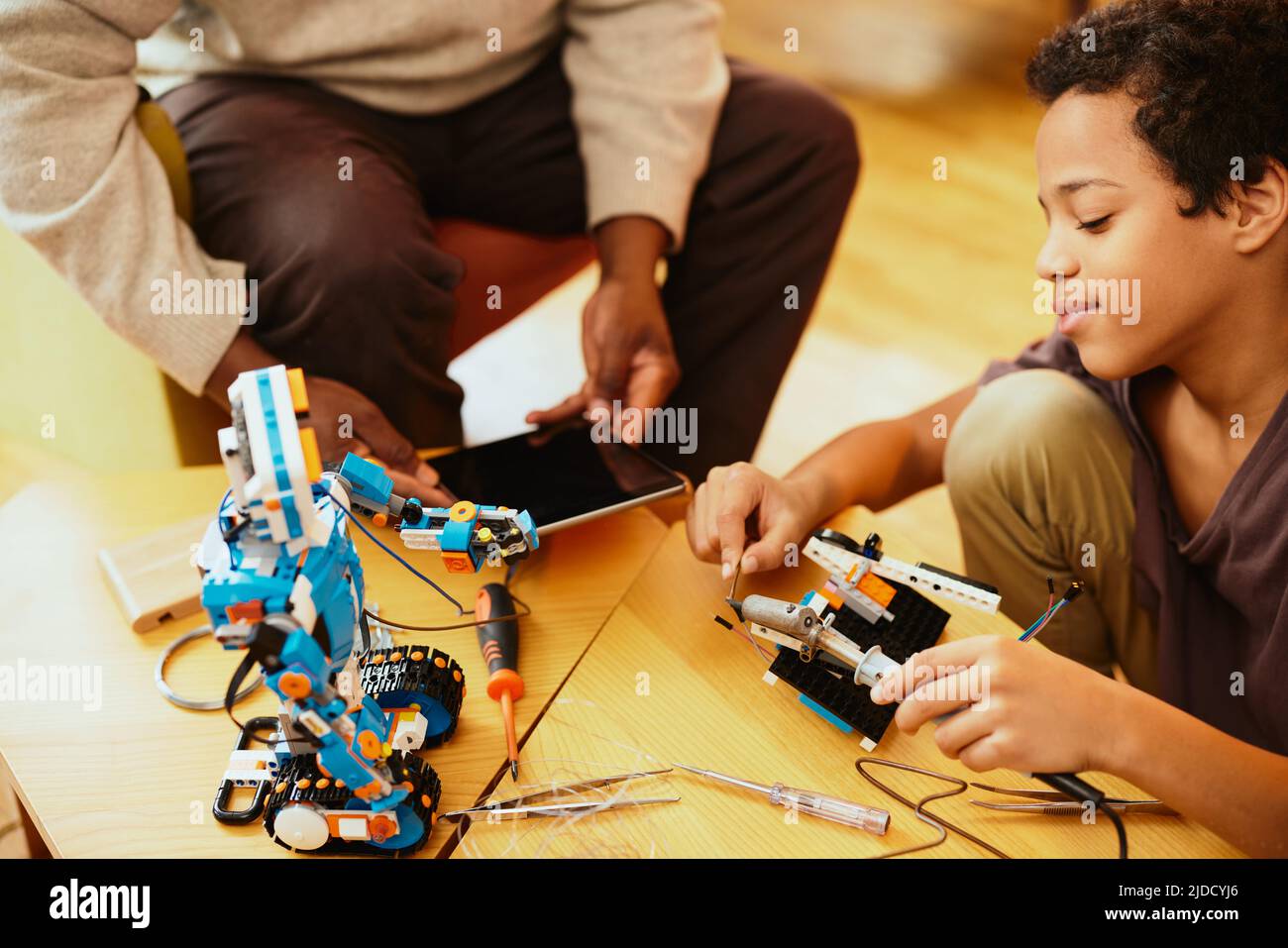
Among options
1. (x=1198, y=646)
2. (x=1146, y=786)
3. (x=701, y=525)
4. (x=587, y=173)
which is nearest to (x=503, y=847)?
(x=701, y=525)

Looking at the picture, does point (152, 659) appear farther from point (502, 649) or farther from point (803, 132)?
point (803, 132)

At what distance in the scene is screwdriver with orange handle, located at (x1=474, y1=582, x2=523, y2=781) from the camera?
86cm

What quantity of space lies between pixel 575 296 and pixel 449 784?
5.13ft

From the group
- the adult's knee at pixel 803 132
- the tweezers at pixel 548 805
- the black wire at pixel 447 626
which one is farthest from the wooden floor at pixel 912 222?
the tweezers at pixel 548 805

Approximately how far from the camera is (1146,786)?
77 centimetres

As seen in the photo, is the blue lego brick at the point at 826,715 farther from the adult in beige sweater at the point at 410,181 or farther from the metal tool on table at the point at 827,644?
the adult in beige sweater at the point at 410,181

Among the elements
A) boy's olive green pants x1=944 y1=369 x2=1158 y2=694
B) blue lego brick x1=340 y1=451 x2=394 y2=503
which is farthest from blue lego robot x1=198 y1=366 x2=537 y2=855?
boy's olive green pants x1=944 y1=369 x2=1158 y2=694

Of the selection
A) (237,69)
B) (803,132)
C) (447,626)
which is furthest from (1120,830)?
(237,69)

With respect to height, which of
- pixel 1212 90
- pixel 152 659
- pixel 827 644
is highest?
pixel 1212 90

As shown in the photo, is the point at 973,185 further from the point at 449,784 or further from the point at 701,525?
the point at 449,784

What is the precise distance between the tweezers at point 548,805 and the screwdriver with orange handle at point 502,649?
0.09ft

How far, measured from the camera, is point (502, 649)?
0.91 meters

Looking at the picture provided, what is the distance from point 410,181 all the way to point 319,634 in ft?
2.84
